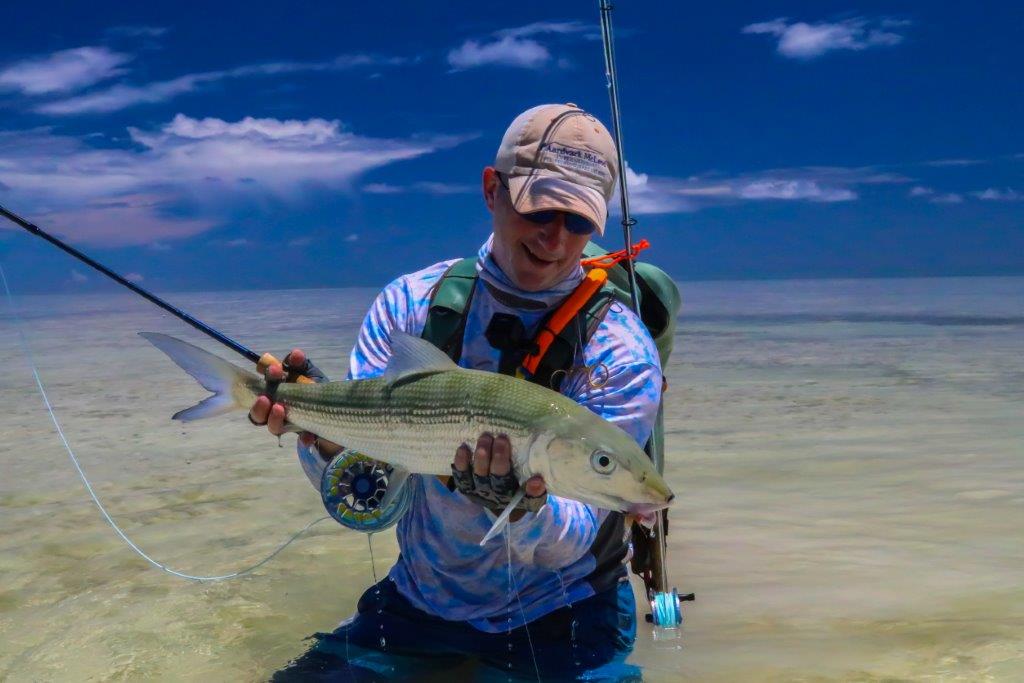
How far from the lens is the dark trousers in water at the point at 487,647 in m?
3.74

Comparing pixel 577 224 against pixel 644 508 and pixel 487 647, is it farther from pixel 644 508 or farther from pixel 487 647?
pixel 487 647

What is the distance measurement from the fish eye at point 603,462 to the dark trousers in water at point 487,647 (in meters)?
1.35

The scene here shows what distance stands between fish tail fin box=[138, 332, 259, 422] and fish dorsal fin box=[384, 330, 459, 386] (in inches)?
22.4

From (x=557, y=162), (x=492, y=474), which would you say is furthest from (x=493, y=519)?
(x=557, y=162)

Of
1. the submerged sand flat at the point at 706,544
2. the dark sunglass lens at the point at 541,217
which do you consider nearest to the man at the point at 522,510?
the dark sunglass lens at the point at 541,217

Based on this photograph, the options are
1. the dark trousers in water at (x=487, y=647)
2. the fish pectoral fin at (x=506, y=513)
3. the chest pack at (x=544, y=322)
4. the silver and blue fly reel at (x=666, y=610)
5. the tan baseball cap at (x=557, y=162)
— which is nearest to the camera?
the fish pectoral fin at (x=506, y=513)

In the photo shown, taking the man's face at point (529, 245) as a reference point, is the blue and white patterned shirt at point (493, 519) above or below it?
below

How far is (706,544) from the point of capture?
634cm

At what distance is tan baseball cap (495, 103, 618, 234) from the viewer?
3.30 metres

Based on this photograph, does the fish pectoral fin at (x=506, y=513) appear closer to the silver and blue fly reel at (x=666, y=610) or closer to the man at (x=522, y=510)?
the man at (x=522, y=510)

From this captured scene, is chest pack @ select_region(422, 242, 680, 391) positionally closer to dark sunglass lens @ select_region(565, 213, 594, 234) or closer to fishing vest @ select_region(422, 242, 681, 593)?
fishing vest @ select_region(422, 242, 681, 593)

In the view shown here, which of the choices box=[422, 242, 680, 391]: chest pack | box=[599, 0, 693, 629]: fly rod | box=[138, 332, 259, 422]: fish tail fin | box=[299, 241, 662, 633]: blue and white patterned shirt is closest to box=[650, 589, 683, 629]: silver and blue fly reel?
box=[599, 0, 693, 629]: fly rod

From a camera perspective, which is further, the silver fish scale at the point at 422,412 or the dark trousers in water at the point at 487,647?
the dark trousers in water at the point at 487,647

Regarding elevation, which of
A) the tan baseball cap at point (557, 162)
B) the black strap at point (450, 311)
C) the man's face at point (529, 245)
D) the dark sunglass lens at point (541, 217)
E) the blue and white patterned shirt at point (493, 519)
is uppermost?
the tan baseball cap at point (557, 162)
